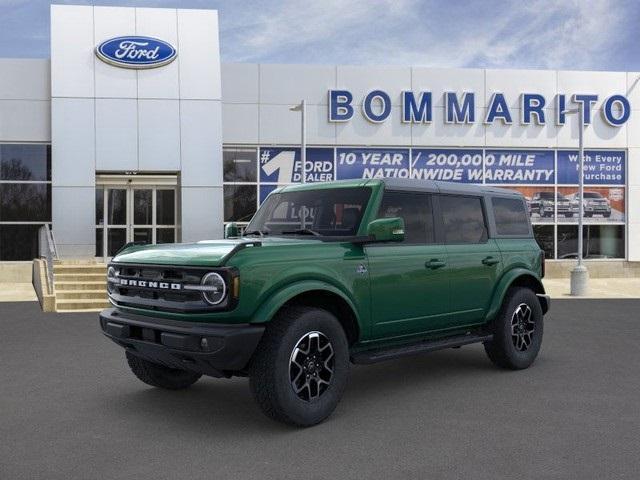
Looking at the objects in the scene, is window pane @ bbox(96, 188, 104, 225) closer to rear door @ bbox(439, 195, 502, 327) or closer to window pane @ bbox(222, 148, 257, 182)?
window pane @ bbox(222, 148, 257, 182)

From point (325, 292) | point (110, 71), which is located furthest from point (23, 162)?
point (325, 292)

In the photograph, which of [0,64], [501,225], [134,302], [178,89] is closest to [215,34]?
[178,89]

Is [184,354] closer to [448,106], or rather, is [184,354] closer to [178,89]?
[178,89]

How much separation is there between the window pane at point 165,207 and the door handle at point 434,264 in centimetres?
1579

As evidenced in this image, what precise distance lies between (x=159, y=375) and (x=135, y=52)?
48.9 ft

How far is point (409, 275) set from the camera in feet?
19.6

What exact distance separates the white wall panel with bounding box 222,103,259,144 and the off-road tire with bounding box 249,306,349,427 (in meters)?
15.8

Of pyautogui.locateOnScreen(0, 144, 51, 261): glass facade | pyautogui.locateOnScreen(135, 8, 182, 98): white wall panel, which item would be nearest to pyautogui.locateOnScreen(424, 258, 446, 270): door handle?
pyautogui.locateOnScreen(135, 8, 182, 98): white wall panel

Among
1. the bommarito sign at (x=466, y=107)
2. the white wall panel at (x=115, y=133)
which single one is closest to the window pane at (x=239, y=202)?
the white wall panel at (x=115, y=133)

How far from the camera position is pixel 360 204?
5953 mm

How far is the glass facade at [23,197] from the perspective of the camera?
19.9m

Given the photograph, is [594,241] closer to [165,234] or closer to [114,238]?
[165,234]

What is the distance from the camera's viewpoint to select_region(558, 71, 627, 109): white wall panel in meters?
21.7

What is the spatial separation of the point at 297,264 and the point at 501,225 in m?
3.23
